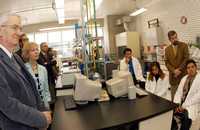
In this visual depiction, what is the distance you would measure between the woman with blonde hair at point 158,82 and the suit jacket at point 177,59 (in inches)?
8.3

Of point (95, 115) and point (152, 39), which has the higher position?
point (152, 39)

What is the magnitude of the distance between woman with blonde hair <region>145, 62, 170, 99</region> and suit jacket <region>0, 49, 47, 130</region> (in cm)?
323

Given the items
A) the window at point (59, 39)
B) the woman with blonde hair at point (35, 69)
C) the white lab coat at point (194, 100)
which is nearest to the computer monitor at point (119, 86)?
the woman with blonde hair at point (35, 69)

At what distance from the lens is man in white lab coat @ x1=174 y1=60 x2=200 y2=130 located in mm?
3643

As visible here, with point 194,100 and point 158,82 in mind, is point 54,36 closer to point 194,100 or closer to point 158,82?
point 158,82

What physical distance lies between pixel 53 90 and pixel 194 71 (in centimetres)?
222

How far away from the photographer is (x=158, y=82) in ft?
15.5

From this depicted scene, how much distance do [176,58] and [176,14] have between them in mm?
2574

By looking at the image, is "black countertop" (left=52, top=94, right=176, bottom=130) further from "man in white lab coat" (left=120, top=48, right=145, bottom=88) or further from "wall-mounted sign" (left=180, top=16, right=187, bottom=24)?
"wall-mounted sign" (left=180, top=16, right=187, bottom=24)

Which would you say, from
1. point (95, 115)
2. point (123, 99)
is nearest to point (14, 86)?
point (95, 115)

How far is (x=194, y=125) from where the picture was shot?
12.9 ft

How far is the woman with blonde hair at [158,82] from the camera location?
4656mm

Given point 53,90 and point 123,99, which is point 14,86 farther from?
point 53,90

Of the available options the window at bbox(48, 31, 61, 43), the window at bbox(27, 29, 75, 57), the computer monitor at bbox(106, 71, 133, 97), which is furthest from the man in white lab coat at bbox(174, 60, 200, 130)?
the window at bbox(48, 31, 61, 43)
